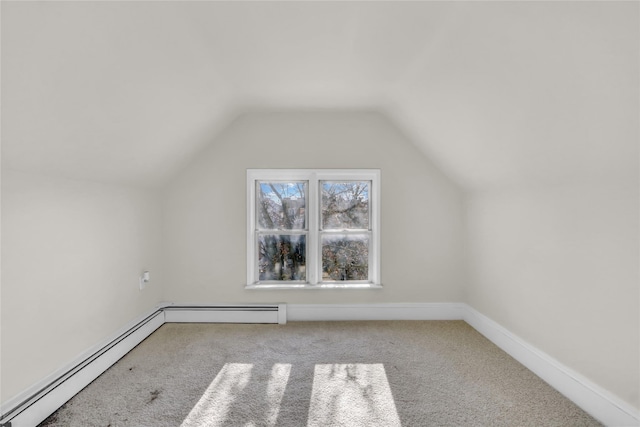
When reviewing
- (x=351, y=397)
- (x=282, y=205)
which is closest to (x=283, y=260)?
(x=282, y=205)

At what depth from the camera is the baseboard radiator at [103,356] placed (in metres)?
1.59

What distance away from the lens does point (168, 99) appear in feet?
6.55

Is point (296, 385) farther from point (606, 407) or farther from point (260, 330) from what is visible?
point (606, 407)

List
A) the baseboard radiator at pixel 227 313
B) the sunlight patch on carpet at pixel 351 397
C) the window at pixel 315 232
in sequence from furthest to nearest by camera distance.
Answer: the window at pixel 315 232, the baseboard radiator at pixel 227 313, the sunlight patch on carpet at pixel 351 397

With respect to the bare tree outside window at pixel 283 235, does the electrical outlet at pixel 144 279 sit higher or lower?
lower

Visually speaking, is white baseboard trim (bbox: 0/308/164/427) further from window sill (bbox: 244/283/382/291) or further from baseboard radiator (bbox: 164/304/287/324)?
window sill (bbox: 244/283/382/291)

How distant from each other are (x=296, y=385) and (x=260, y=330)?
3.33 ft

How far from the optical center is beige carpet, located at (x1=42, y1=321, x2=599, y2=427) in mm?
1706

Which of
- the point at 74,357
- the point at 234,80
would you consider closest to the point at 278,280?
the point at 74,357

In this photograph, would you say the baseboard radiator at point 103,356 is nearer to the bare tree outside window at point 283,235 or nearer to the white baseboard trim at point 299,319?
the white baseboard trim at point 299,319

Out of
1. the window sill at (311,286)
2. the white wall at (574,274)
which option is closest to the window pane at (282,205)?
the window sill at (311,286)

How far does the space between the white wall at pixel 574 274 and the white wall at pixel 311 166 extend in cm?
57

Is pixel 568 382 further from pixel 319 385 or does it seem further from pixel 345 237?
pixel 345 237

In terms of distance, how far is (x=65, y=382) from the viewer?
1.84 meters
